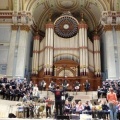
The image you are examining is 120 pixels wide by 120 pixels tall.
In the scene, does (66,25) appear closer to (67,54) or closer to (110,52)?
(67,54)

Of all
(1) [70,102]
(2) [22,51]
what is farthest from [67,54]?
(1) [70,102]

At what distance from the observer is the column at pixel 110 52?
17.2m

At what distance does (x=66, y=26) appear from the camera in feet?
64.5

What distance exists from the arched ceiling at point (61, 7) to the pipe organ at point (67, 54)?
1.86 m

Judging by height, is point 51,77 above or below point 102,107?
above

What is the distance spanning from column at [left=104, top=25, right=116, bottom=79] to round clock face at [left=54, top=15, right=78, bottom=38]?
109 inches

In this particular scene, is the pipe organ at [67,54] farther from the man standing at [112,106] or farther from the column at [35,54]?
the man standing at [112,106]

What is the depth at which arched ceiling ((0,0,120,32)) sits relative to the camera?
1877 centimetres

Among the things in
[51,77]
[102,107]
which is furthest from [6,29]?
[102,107]

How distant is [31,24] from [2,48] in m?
3.23

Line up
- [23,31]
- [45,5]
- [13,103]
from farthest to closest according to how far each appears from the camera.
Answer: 1. [45,5]
2. [23,31]
3. [13,103]

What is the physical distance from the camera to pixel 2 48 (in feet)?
60.0

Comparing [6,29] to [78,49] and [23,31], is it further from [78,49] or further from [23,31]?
[78,49]

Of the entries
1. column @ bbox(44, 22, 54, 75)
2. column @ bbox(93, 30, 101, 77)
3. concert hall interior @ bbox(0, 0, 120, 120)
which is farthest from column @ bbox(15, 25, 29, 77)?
column @ bbox(93, 30, 101, 77)
